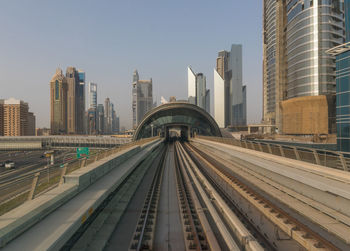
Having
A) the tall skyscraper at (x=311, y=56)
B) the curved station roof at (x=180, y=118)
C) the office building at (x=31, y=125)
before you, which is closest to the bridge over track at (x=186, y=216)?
the curved station roof at (x=180, y=118)

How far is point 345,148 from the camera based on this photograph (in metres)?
24.0

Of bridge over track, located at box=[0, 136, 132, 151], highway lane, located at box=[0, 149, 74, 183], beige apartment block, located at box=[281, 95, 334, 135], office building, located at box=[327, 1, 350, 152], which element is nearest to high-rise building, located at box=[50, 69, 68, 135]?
bridge over track, located at box=[0, 136, 132, 151]

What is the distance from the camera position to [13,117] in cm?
13050

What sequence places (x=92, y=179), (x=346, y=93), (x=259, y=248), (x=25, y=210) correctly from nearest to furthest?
(x=25, y=210) → (x=259, y=248) → (x=92, y=179) → (x=346, y=93)

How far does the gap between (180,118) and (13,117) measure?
456ft

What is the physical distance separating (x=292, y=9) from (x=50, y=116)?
219436 mm

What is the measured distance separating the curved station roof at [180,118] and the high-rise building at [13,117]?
416 ft

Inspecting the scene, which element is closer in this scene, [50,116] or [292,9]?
[292,9]

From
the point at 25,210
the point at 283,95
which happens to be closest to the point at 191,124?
the point at 283,95

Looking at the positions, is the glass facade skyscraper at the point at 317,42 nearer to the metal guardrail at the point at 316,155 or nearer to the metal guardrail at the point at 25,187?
the metal guardrail at the point at 316,155

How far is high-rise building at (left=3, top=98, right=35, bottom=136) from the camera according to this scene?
130 m

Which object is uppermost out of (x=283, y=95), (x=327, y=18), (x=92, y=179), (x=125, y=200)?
(x=327, y=18)

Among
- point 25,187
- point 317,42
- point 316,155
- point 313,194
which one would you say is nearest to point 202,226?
point 313,194

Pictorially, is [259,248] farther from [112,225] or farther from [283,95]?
[283,95]
